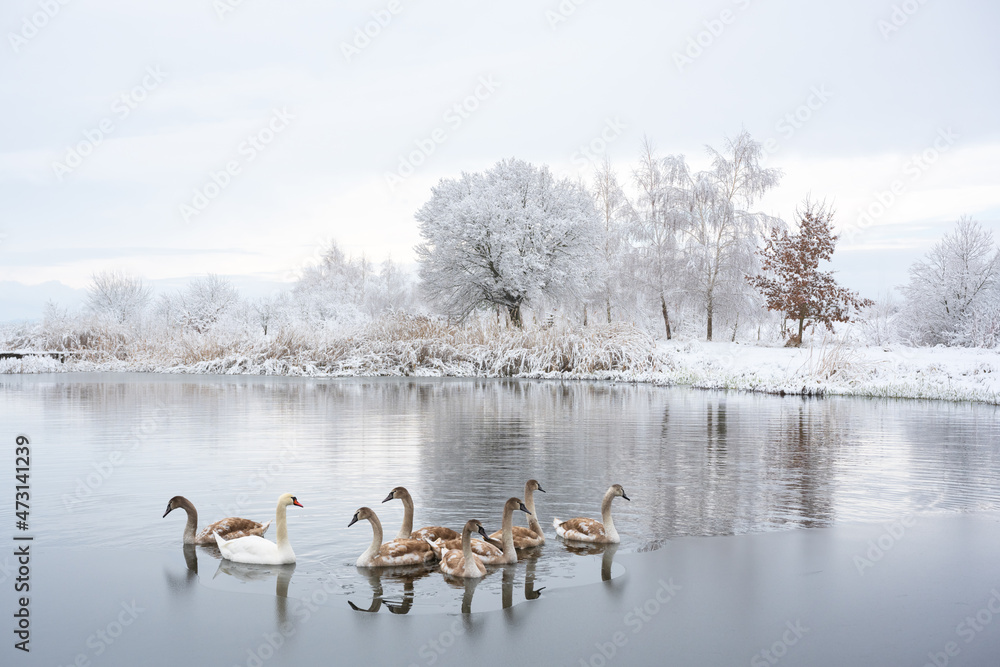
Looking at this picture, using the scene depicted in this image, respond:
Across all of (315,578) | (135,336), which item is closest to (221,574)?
(315,578)

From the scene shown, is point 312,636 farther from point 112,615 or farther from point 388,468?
point 388,468

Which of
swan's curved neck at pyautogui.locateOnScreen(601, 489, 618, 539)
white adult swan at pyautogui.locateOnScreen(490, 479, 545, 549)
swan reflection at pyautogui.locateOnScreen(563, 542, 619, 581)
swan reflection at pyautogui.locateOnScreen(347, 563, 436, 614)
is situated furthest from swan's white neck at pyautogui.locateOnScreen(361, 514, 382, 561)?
swan's curved neck at pyautogui.locateOnScreen(601, 489, 618, 539)

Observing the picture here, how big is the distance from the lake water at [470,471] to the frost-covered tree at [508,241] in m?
22.1

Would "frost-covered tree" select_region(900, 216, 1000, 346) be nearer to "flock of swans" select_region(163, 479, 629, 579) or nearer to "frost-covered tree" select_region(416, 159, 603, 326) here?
"frost-covered tree" select_region(416, 159, 603, 326)

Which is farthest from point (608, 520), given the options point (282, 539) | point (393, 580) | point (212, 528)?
point (212, 528)

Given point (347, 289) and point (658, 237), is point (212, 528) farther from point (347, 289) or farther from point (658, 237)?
point (347, 289)

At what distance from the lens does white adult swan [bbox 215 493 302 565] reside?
7051 millimetres

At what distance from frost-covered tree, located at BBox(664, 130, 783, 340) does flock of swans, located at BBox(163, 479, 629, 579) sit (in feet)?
130

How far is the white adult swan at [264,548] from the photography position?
7.05m

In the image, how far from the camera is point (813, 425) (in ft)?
58.5

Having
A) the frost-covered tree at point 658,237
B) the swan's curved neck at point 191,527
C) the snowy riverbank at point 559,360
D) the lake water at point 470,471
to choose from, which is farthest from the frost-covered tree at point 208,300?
the swan's curved neck at point 191,527

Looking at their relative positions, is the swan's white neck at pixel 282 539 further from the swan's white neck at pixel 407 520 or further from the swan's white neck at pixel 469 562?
the swan's white neck at pixel 469 562

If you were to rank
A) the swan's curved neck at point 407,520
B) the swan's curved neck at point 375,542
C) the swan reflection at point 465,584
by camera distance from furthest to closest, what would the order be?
the swan's curved neck at point 407,520 → the swan's curved neck at point 375,542 → the swan reflection at point 465,584

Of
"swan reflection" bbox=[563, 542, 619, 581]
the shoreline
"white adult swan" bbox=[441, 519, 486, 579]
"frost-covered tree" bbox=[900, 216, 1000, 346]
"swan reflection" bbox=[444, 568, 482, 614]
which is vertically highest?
"frost-covered tree" bbox=[900, 216, 1000, 346]
